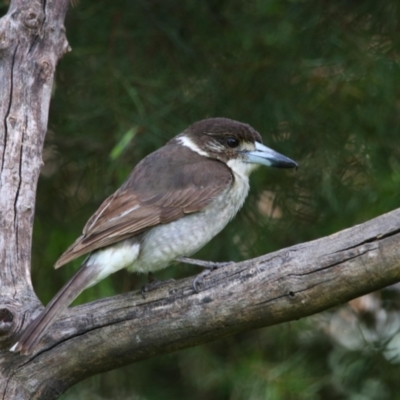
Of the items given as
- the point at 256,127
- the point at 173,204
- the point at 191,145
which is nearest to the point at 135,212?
the point at 173,204

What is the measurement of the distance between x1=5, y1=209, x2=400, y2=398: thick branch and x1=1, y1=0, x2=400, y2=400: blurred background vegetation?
1284mm

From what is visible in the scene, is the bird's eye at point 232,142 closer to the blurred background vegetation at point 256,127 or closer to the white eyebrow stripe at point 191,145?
the white eyebrow stripe at point 191,145

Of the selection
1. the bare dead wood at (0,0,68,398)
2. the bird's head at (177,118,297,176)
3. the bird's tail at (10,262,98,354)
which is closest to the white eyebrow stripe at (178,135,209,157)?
the bird's head at (177,118,297,176)

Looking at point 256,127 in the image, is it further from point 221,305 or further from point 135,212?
point 221,305

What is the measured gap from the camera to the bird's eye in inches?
173

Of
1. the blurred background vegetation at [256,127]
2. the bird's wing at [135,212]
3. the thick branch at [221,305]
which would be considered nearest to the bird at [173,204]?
the bird's wing at [135,212]

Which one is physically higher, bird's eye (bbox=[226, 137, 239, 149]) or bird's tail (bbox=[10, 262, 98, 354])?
bird's tail (bbox=[10, 262, 98, 354])

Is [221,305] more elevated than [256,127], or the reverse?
[221,305]

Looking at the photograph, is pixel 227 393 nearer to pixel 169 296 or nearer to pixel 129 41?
pixel 169 296

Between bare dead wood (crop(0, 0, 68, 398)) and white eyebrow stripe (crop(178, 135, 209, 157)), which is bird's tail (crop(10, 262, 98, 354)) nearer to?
bare dead wood (crop(0, 0, 68, 398))

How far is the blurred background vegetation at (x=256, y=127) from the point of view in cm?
488

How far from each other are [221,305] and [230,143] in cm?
126

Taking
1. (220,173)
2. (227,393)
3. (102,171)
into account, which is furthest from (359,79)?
(227,393)

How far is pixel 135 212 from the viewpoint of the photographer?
13.0 feet
